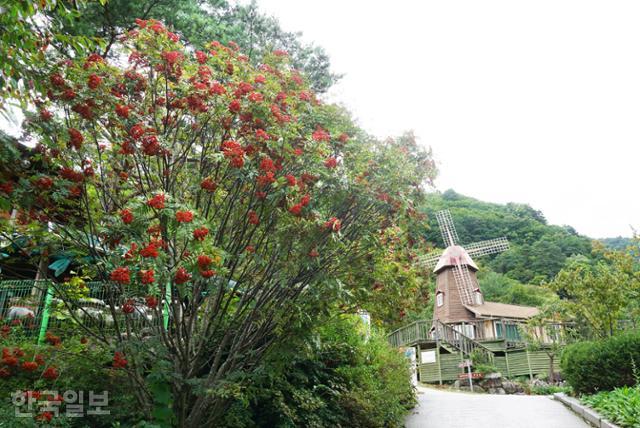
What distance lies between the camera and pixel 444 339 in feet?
70.3

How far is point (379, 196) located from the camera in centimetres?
547

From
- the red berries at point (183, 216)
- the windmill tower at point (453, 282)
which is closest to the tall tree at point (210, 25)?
the red berries at point (183, 216)

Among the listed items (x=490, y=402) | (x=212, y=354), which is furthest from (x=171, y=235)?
(x=490, y=402)

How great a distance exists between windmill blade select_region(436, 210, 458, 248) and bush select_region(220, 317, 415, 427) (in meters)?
29.6

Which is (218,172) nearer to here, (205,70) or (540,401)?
(205,70)

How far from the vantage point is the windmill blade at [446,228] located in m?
37.7

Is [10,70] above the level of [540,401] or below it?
above

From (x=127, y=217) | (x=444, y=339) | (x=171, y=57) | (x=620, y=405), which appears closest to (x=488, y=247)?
(x=444, y=339)

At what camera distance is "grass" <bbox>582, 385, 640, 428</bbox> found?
6570 mm

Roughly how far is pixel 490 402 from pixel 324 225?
903cm

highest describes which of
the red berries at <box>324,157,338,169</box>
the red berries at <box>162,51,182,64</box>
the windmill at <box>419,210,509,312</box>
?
the windmill at <box>419,210,509,312</box>

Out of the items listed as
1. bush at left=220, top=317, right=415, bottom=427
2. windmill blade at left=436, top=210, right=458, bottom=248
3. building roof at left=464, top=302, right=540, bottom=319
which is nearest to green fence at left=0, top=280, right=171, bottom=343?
bush at left=220, top=317, right=415, bottom=427

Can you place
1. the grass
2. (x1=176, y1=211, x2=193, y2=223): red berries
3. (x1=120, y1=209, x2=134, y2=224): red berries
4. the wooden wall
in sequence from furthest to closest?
the wooden wall, the grass, (x1=120, y1=209, x2=134, y2=224): red berries, (x1=176, y1=211, x2=193, y2=223): red berries

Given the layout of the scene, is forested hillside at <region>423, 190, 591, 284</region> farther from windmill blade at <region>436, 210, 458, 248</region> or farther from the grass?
the grass
